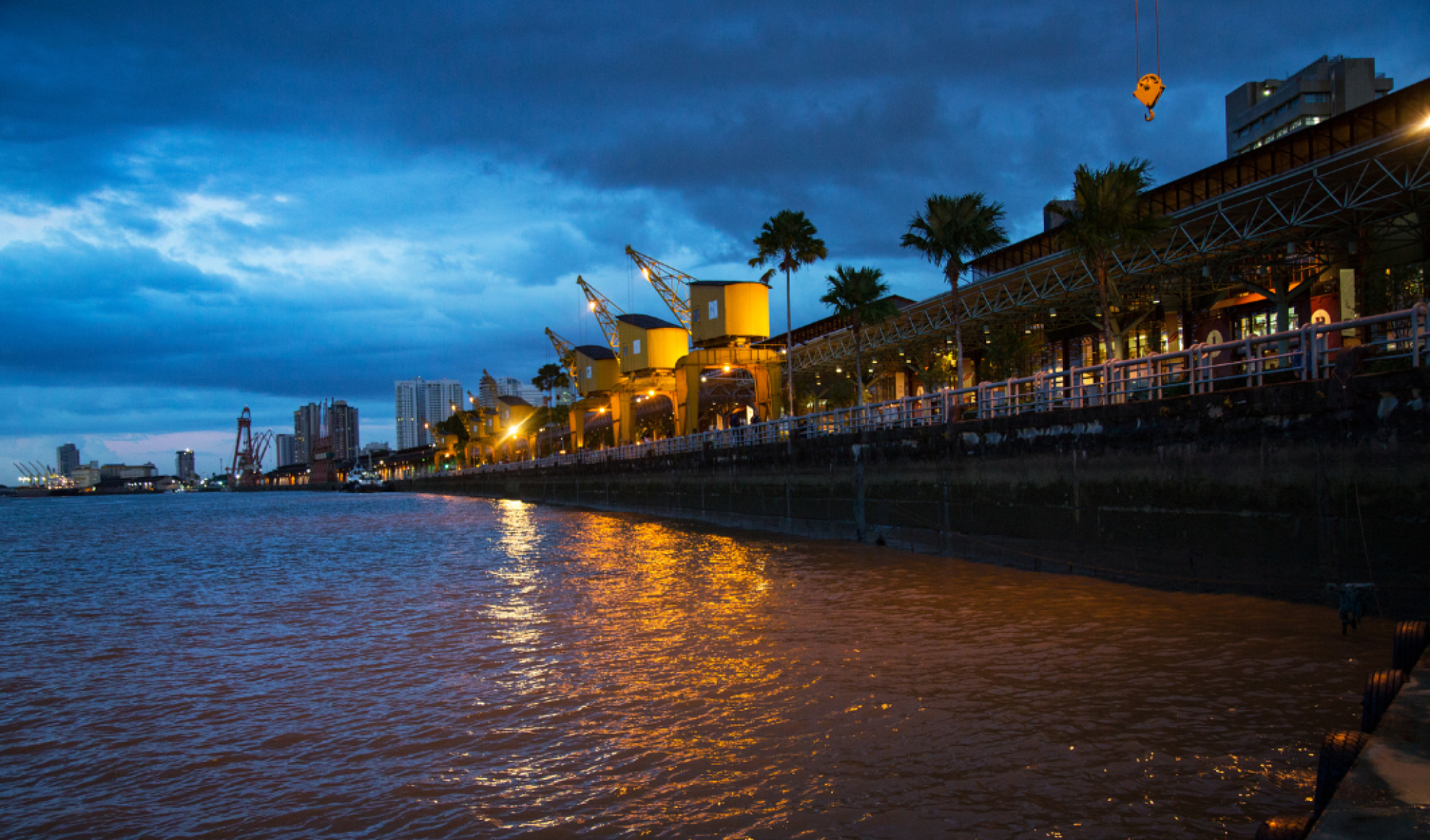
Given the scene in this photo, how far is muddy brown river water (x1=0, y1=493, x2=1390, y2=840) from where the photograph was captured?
6.04 m

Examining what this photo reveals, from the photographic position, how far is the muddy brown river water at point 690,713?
6.04 m

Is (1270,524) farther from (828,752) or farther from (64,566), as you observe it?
(64,566)

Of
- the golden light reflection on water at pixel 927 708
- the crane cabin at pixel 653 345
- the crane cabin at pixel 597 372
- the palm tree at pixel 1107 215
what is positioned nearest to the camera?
the golden light reflection on water at pixel 927 708

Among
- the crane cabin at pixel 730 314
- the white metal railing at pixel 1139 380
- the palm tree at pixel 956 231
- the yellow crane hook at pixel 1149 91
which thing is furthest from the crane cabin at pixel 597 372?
the yellow crane hook at pixel 1149 91

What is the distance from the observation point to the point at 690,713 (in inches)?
326

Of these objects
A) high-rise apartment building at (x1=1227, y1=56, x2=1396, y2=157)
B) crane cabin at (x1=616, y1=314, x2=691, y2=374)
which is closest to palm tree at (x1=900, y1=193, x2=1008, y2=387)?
crane cabin at (x1=616, y1=314, x2=691, y2=374)

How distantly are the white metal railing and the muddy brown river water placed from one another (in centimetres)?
366

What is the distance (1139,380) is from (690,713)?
11.3m

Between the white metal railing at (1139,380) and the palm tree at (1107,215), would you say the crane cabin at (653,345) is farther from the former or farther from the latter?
the palm tree at (1107,215)

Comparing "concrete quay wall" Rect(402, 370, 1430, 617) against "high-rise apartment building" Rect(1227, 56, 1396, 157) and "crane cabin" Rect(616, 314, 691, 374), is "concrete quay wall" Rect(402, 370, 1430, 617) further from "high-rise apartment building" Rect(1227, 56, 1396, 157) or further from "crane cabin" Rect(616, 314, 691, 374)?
"high-rise apartment building" Rect(1227, 56, 1396, 157)

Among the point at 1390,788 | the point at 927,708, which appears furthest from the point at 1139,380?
the point at 1390,788

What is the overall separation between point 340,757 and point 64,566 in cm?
2784

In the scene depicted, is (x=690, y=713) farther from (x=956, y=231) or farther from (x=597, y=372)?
(x=597, y=372)

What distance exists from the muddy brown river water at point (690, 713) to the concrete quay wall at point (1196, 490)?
0.66 metres
